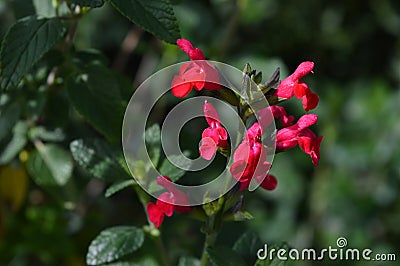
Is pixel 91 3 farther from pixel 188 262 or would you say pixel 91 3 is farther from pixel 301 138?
pixel 188 262

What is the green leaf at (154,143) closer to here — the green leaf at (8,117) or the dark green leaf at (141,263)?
the dark green leaf at (141,263)

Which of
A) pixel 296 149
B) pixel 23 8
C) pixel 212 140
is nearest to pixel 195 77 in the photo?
pixel 212 140

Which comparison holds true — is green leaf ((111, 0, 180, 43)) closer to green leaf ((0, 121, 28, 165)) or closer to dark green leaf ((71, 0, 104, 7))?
dark green leaf ((71, 0, 104, 7))

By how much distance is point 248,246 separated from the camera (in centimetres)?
113

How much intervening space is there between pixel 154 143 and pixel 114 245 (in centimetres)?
17

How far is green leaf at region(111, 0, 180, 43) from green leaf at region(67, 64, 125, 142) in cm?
20

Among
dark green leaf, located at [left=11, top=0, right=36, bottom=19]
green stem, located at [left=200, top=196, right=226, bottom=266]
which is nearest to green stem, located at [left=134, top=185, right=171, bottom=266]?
green stem, located at [left=200, top=196, right=226, bottom=266]

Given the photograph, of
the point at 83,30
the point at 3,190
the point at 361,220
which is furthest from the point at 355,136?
the point at 3,190

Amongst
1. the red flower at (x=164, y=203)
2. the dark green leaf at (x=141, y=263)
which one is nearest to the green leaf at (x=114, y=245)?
the dark green leaf at (x=141, y=263)

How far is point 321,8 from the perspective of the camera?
7.11 ft

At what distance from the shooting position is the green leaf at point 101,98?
115 cm

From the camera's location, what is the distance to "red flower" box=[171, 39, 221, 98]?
0.91 meters

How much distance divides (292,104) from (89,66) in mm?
700

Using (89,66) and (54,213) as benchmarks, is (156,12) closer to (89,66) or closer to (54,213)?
(89,66)
